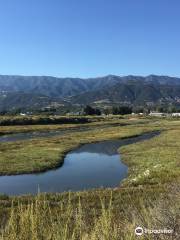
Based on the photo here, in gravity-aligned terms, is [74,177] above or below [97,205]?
below

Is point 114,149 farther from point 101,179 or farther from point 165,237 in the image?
point 165,237

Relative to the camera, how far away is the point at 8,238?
24.6ft

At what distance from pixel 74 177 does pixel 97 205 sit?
19060mm

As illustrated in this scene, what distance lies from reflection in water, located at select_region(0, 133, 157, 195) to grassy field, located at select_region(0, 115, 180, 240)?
1484mm

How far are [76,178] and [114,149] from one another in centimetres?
2600

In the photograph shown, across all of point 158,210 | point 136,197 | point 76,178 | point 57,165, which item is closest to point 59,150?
point 57,165

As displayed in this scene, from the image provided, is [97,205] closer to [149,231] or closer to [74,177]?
[149,231]

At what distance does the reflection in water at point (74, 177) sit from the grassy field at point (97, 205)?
1.48 meters

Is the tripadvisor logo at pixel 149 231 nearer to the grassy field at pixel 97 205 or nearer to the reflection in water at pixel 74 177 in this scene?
the grassy field at pixel 97 205

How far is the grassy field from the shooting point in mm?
7945

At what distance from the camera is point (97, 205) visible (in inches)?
839

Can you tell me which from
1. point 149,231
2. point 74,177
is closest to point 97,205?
point 149,231

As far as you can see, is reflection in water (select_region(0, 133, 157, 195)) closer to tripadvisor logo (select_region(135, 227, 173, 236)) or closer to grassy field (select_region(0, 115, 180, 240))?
grassy field (select_region(0, 115, 180, 240))

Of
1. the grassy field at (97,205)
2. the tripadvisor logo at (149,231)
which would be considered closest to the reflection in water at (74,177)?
the grassy field at (97,205)
